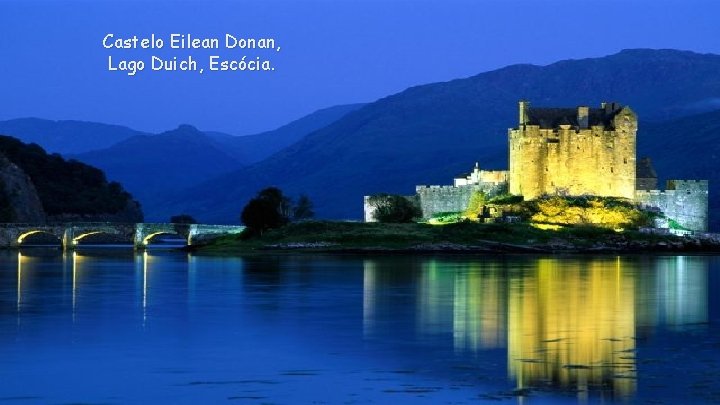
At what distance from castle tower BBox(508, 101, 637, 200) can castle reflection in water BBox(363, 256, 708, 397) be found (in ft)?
77.1

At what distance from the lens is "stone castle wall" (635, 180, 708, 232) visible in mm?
93812

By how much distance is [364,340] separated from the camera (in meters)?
32.1

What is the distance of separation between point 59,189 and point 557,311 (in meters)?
140

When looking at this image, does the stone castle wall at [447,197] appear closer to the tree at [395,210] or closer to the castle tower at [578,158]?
the tree at [395,210]

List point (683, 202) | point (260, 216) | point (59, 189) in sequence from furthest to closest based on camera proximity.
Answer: point (59, 189) < point (260, 216) < point (683, 202)

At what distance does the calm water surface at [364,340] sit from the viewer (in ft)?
79.2

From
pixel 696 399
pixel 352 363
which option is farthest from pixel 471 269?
pixel 696 399

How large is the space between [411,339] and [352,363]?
4.63m

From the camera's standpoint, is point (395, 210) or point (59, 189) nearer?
point (395, 210)

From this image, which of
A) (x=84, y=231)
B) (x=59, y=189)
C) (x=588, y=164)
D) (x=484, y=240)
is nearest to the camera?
(x=484, y=240)

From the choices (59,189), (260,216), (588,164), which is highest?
(59,189)

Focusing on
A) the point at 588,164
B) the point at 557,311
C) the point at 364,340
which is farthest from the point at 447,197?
the point at 364,340

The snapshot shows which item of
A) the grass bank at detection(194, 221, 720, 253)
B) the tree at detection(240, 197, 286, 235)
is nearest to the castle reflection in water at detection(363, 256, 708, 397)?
the grass bank at detection(194, 221, 720, 253)

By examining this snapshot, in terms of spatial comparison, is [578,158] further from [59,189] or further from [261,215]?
[59,189]
